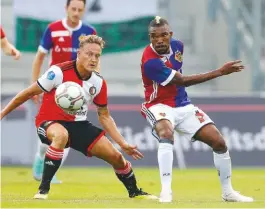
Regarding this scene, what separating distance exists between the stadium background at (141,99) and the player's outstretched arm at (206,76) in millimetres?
1327

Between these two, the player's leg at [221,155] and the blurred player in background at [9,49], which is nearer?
the player's leg at [221,155]

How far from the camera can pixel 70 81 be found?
427 inches

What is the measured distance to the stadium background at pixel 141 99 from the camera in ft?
43.6

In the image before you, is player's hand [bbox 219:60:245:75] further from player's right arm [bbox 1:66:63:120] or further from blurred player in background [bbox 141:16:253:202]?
player's right arm [bbox 1:66:63:120]

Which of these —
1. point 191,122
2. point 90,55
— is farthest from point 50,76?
point 191,122

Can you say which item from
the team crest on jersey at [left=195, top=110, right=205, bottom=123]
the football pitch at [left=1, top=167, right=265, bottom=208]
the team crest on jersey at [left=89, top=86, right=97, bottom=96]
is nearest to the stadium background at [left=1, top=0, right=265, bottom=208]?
the football pitch at [left=1, top=167, right=265, bottom=208]

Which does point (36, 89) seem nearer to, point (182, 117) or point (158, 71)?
point (158, 71)

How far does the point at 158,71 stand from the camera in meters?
10.9

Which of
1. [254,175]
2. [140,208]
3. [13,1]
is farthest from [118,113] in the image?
[140,208]

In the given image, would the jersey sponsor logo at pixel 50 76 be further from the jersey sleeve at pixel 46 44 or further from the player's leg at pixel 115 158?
→ the jersey sleeve at pixel 46 44

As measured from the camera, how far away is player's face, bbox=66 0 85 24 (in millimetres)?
13859

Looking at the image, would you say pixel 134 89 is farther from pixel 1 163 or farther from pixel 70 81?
pixel 70 81

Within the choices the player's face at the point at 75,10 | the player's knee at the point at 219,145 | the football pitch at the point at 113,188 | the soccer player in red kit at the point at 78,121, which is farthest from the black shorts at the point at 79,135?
the player's face at the point at 75,10

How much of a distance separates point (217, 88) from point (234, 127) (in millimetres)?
4112
